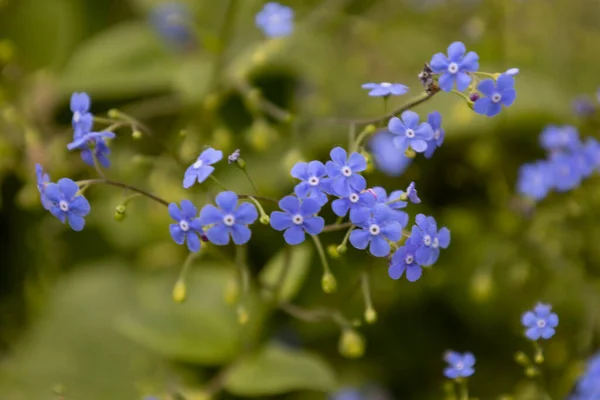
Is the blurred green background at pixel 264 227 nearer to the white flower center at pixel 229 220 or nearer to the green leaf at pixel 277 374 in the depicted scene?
the green leaf at pixel 277 374

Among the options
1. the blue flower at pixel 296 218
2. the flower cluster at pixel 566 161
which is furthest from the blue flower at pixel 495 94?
the flower cluster at pixel 566 161

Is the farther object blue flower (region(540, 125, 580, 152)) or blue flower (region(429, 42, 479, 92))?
blue flower (region(540, 125, 580, 152))

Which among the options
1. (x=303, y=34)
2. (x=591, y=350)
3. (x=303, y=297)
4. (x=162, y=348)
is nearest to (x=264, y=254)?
(x=303, y=297)

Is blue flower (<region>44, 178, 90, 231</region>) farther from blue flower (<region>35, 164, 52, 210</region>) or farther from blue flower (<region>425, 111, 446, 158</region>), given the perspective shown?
blue flower (<region>425, 111, 446, 158</region>)

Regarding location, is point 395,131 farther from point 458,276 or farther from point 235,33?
point 235,33

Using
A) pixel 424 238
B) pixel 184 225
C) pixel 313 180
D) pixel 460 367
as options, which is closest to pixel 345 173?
pixel 313 180

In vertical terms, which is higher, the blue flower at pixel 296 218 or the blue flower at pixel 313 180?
the blue flower at pixel 313 180

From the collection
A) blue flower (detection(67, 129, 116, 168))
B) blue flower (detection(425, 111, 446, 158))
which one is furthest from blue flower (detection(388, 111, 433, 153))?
blue flower (detection(67, 129, 116, 168))
